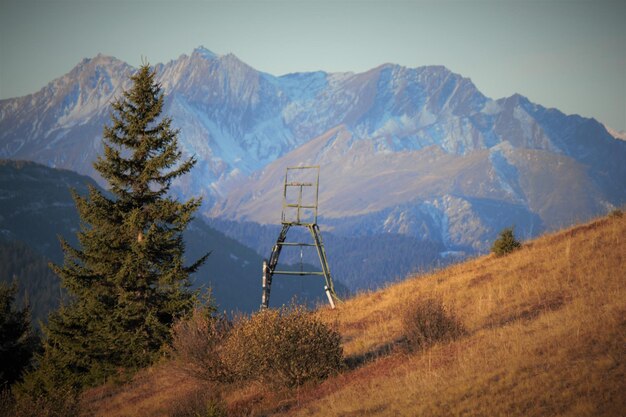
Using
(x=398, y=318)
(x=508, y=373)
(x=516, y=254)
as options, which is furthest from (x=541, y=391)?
(x=516, y=254)

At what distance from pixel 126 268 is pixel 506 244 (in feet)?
54.1

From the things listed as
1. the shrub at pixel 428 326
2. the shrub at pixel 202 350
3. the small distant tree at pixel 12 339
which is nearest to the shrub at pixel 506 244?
the shrub at pixel 428 326

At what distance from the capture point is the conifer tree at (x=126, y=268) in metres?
30.4

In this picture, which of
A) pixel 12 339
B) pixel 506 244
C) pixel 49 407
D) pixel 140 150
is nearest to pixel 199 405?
pixel 49 407

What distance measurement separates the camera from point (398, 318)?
25406 mm

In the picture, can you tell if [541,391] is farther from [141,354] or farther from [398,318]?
[141,354]

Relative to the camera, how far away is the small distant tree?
135ft

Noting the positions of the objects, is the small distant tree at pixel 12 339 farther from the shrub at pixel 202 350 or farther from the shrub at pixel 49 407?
the shrub at pixel 49 407

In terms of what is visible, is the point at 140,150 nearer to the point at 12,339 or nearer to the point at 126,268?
the point at 126,268

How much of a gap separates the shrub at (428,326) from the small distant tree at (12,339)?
28.7m

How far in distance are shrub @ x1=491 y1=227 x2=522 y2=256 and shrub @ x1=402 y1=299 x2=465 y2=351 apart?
12807 mm

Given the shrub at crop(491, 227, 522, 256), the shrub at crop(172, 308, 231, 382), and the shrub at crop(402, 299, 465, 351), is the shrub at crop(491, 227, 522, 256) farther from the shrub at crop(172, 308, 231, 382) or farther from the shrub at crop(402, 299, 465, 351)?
the shrub at crop(172, 308, 231, 382)

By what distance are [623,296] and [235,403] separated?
Result: 34.8 ft

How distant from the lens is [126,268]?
1201 inches
